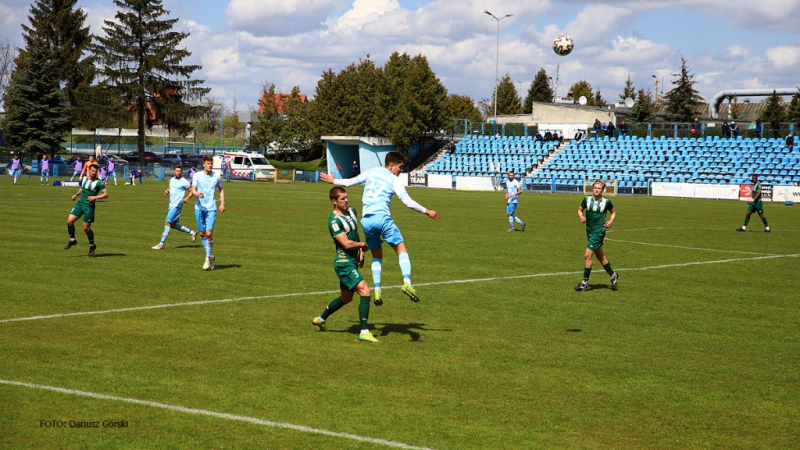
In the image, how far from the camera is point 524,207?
40.8 m

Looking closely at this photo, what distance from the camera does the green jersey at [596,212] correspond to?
Answer: 49.4 feet

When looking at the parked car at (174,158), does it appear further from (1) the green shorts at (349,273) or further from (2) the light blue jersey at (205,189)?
(1) the green shorts at (349,273)

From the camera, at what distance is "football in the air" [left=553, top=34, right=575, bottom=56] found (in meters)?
61.4

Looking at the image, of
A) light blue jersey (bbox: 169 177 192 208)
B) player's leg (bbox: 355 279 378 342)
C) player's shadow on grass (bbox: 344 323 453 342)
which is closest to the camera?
player's leg (bbox: 355 279 378 342)

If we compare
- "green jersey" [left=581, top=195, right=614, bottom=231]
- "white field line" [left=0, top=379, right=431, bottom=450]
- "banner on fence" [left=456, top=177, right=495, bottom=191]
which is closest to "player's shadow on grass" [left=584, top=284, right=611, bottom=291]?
"green jersey" [left=581, top=195, right=614, bottom=231]

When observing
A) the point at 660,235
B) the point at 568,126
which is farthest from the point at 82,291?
the point at 568,126

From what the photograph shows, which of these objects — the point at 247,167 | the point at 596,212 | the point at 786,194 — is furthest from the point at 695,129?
the point at 596,212

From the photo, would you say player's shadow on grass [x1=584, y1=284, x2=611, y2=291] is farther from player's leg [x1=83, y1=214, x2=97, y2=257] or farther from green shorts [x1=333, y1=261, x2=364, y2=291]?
player's leg [x1=83, y1=214, x2=97, y2=257]

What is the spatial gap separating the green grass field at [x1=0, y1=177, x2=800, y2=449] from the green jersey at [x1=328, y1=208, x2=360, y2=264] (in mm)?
1064

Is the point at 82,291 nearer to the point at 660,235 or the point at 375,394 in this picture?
the point at 375,394

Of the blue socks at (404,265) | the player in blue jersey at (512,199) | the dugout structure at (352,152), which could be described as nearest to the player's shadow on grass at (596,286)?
the blue socks at (404,265)

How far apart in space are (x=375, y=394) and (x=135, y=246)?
43.9 ft

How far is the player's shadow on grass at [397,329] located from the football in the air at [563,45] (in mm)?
53719

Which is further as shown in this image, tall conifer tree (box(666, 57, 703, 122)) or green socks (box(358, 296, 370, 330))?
tall conifer tree (box(666, 57, 703, 122))
